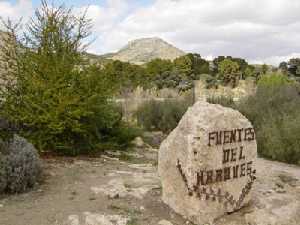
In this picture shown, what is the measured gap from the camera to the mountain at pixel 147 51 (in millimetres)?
81500

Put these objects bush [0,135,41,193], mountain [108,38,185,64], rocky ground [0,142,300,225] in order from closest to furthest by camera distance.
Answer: rocky ground [0,142,300,225]
bush [0,135,41,193]
mountain [108,38,185,64]

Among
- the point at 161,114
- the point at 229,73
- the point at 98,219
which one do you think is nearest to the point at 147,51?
the point at 229,73

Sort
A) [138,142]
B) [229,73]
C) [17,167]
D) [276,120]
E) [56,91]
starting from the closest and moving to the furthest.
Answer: [17,167], [56,91], [138,142], [276,120], [229,73]

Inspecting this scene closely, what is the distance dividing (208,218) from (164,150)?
0.97 m

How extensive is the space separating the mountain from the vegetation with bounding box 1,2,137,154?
6818 cm

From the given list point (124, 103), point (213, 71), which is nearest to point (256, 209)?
point (124, 103)

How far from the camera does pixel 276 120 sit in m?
13.6

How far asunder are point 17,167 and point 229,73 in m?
32.0

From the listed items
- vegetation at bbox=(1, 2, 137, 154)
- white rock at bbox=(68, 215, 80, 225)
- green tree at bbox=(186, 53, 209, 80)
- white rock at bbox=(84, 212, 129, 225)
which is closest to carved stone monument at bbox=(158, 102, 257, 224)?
white rock at bbox=(84, 212, 129, 225)

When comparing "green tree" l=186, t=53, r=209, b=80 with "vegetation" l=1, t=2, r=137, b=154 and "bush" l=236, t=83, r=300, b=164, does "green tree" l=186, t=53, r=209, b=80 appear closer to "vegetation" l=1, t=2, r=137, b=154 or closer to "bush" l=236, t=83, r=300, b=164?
"bush" l=236, t=83, r=300, b=164

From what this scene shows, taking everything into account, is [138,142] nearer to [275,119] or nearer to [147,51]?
[275,119]

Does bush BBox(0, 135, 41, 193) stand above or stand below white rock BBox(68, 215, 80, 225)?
above

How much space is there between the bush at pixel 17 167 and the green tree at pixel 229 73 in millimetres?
30890

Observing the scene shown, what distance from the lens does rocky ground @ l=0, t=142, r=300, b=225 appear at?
5770 mm
